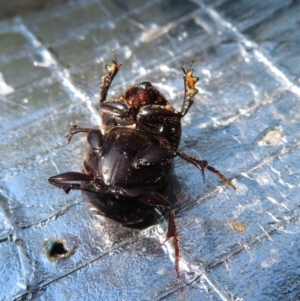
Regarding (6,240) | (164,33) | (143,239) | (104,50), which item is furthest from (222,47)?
(6,240)

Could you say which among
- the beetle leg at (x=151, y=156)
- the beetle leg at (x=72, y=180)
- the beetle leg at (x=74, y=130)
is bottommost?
the beetle leg at (x=74, y=130)

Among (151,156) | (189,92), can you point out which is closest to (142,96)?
(189,92)

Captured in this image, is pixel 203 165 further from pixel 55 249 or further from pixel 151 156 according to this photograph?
pixel 55 249

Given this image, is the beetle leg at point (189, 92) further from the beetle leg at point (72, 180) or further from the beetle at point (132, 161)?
the beetle leg at point (72, 180)

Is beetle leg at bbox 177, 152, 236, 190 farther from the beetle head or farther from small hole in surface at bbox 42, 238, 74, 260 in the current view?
small hole in surface at bbox 42, 238, 74, 260

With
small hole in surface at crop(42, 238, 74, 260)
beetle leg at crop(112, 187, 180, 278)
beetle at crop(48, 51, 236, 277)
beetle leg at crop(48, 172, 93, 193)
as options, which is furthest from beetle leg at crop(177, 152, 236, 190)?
small hole in surface at crop(42, 238, 74, 260)

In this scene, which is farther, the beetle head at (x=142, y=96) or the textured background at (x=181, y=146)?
the beetle head at (x=142, y=96)

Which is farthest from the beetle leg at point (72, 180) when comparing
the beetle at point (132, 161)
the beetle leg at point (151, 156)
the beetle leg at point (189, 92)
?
the beetle leg at point (189, 92)

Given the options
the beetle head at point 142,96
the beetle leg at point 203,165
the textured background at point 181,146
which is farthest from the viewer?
the beetle head at point 142,96
